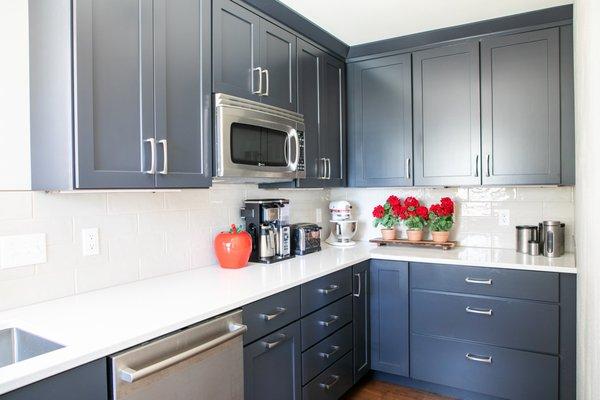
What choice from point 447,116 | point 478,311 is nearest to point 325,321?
point 478,311

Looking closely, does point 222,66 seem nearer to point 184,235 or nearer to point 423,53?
point 184,235

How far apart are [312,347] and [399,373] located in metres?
0.88

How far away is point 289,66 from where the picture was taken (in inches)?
95.0

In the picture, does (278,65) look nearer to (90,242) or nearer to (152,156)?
(152,156)

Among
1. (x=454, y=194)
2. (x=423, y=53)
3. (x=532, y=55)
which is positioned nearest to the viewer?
(x=532, y=55)

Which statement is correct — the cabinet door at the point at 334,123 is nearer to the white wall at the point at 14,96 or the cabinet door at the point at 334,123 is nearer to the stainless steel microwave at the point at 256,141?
the stainless steel microwave at the point at 256,141

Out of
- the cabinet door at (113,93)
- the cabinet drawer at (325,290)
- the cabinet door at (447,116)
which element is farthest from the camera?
the cabinet door at (447,116)

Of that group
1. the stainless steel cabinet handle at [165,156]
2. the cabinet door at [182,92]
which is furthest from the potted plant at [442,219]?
the stainless steel cabinet handle at [165,156]

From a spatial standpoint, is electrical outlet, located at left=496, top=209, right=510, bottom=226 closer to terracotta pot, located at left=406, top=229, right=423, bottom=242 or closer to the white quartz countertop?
the white quartz countertop

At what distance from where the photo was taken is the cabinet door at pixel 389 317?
8.59 ft

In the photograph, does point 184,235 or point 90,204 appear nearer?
point 90,204

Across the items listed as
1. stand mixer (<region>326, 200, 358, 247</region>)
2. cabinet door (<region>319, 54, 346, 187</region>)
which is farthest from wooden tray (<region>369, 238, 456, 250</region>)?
cabinet door (<region>319, 54, 346, 187</region>)

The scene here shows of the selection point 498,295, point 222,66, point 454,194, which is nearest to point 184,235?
point 222,66

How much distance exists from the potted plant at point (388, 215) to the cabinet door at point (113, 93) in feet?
6.35
